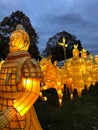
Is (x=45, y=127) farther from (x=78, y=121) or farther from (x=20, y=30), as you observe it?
(x=20, y=30)

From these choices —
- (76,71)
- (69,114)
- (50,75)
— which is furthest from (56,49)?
(69,114)

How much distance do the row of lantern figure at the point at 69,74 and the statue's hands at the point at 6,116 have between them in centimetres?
319

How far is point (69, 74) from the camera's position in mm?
8133

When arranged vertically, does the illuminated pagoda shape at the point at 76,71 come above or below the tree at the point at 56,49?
below

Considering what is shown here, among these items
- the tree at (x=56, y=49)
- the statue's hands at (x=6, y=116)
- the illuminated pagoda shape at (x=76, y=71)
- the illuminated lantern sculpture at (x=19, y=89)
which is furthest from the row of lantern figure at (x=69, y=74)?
the tree at (x=56, y=49)

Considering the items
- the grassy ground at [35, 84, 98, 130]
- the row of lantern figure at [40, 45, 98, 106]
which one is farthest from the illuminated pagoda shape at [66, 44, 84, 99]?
the grassy ground at [35, 84, 98, 130]

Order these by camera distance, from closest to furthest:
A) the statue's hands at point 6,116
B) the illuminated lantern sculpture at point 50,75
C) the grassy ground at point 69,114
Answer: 1. the statue's hands at point 6,116
2. the grassy ground at point 69,114
3. the illuminated lantern sculpture at point 50,75

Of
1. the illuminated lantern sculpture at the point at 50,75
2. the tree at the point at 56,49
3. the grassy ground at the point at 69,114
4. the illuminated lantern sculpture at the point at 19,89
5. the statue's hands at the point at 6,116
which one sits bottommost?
the grassy ground at the point at 69,114

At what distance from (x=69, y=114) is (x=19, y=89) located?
3211 mm

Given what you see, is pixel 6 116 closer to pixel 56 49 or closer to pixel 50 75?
pixel 50 75

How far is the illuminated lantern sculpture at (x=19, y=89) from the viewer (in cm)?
323

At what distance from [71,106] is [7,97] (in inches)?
159

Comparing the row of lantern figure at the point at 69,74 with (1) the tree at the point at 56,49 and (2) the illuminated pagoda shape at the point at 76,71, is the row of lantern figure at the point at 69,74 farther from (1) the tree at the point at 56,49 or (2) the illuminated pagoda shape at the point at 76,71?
(1) the tree at the point at 56,49

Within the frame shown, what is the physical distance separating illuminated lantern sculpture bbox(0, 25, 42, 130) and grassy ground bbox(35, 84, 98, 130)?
187cm
